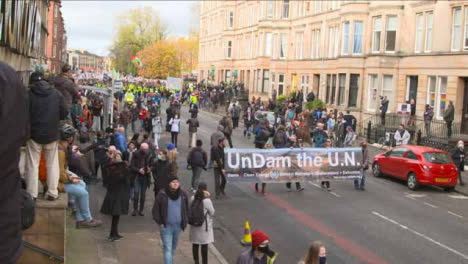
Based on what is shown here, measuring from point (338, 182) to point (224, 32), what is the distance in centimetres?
5546

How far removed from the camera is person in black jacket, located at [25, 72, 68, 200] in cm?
697

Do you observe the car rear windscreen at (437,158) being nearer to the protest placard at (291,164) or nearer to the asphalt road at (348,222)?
the asphalt road at (348,222)

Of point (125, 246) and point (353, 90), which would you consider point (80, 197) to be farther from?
point (353, 90)

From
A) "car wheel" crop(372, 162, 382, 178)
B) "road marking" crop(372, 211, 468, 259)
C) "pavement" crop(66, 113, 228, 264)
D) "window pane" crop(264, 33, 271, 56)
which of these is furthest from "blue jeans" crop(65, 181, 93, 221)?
"window pane" crop(264, 33, 271, 56)

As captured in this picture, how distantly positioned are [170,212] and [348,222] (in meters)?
6.43

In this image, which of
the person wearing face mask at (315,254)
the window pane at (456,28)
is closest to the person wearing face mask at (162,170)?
the person wearing face mask at (315,254)

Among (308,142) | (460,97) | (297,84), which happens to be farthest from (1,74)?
(297,84)

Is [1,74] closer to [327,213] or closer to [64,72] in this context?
[64,72]

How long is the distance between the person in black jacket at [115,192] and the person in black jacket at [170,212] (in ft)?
6.79

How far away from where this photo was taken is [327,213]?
53.0 ft

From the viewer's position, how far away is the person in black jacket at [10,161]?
264 centimetres

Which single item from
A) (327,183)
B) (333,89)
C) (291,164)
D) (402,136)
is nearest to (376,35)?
(333,89)

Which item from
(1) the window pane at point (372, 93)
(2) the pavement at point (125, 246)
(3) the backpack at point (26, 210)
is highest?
(1) the window pane at point (372, 93)

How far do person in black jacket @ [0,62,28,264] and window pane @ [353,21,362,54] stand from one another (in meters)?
39.2
